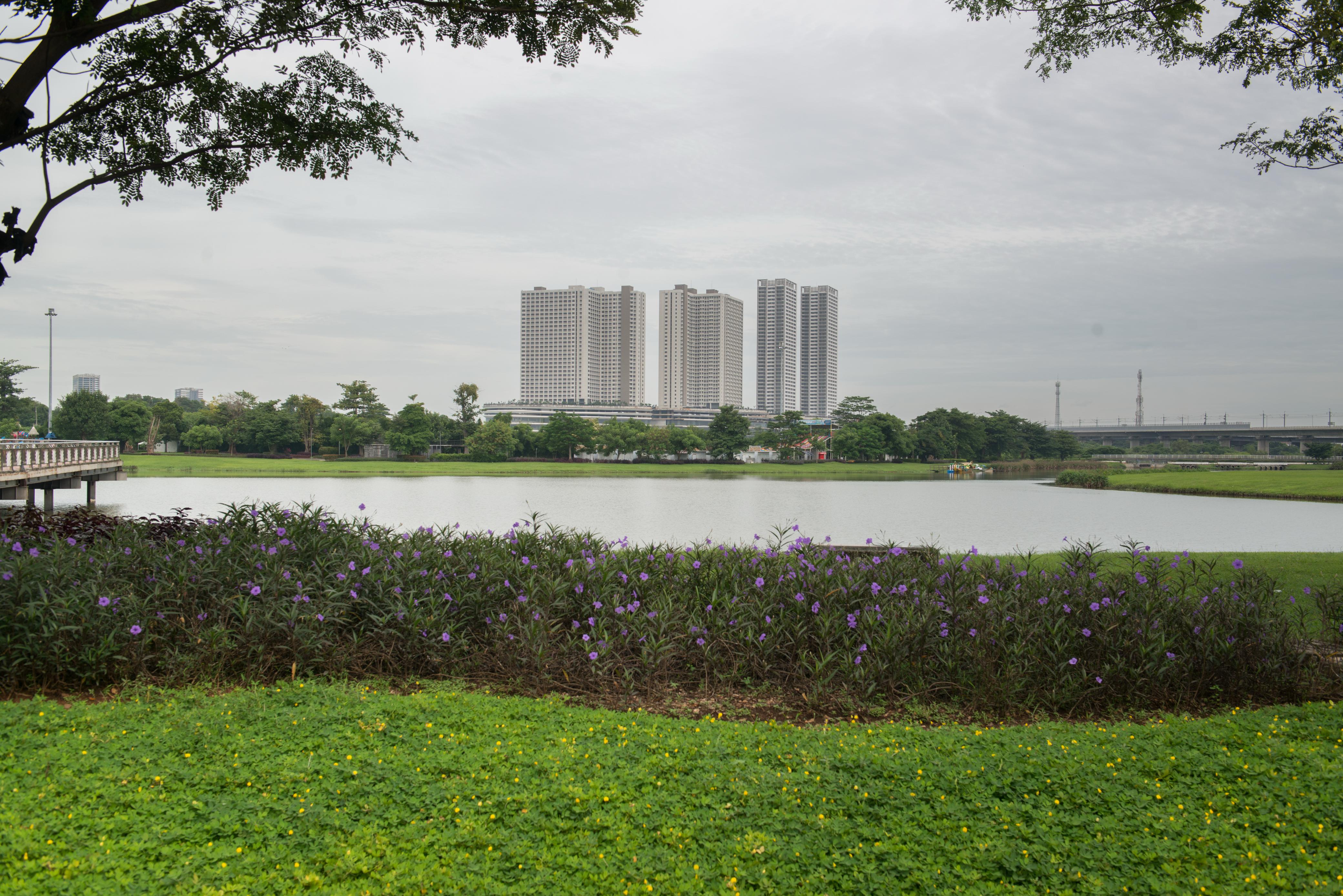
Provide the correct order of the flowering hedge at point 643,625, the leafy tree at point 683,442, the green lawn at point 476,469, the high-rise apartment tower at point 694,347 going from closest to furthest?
the flowering hedge at point 643,625, the green lawn at point 476,469, the leafy tree at point 683,442, the high-rise apartment tower at point 694,347

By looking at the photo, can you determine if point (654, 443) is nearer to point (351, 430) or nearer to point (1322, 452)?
point (351, 430)

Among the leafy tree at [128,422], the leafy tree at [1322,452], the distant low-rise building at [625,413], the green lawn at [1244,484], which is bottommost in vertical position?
the green lawn at [1244,484]

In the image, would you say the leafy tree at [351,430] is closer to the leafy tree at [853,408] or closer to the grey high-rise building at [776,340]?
the leafy tree at [853,408]

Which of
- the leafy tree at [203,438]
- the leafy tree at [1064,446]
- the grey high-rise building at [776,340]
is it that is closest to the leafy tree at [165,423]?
the leafy tree at [203,438]

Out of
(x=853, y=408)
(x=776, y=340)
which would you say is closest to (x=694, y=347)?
(x=776, y=340)

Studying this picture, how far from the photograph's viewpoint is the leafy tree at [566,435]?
72.3m

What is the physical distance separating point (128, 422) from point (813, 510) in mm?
65707

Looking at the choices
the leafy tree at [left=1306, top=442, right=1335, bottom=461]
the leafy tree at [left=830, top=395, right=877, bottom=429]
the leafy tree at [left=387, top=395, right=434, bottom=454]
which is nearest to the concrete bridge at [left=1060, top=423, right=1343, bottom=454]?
the leafy tree at [left=1306, top=442, right=1335, bottom=461]

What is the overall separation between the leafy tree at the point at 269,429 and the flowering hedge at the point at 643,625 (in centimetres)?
7273

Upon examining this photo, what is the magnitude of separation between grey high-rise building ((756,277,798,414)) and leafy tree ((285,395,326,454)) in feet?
325

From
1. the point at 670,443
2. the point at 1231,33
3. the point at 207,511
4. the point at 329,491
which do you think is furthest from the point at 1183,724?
the point at 670,443

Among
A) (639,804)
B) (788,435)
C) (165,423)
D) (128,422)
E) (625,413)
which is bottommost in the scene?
(639,804)

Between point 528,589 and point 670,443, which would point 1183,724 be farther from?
point 670,443

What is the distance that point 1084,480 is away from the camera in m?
41.4
